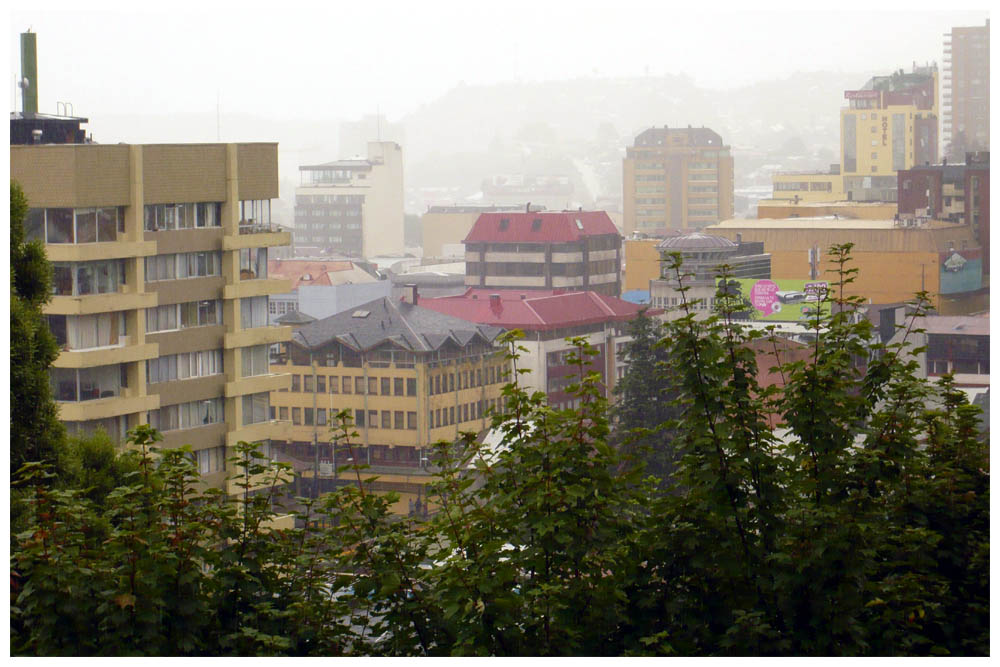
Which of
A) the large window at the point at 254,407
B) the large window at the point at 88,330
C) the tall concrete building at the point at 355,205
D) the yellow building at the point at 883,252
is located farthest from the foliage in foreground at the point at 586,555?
the tall concrete building at the point at 355,205

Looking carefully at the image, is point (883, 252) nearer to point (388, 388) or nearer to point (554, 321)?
point (554, 321)

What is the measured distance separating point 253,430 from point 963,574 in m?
8.90

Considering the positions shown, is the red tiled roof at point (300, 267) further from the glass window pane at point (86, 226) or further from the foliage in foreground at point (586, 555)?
the foliage in foreground at point (586, 555)

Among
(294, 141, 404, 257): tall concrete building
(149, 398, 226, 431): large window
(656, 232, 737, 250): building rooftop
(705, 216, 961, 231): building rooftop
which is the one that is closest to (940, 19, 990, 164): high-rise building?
(705, 216, 961, 231): building rooftop

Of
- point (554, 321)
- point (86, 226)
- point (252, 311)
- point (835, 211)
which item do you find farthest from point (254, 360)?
point (835, 211)

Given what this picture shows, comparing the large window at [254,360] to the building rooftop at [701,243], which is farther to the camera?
the building rooftop at [701,243]

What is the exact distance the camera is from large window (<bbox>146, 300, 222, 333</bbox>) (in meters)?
10.9

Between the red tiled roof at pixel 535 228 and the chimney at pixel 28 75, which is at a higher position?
the chimney at pixel 28 75

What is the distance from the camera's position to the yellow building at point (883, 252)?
33344mm

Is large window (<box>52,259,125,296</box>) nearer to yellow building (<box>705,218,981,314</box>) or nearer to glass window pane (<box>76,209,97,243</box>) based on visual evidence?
glass window pane (<box>76,209,97,243</box>)

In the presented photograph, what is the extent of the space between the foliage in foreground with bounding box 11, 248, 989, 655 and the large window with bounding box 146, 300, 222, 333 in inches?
316

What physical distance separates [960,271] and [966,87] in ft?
97.0

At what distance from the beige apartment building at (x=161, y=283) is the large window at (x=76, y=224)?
0.01 meters

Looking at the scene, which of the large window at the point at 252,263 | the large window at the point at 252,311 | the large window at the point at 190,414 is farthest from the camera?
the large window at the point at 252,311
